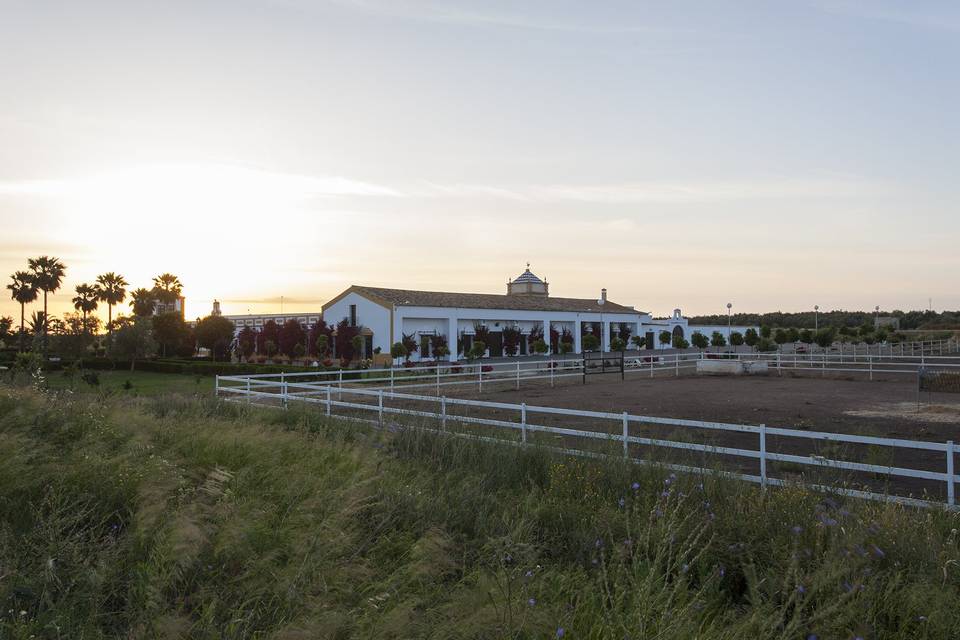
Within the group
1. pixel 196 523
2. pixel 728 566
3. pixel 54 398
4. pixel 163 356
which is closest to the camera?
pixel 196 523

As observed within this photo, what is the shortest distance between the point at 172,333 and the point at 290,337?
16.8 meters

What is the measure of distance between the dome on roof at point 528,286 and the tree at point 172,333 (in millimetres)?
32105

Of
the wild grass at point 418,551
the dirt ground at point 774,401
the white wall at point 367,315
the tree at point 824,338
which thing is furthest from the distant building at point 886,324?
the wild grass at point 418,551

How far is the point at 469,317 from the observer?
51562 mm

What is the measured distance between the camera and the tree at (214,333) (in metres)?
58.5

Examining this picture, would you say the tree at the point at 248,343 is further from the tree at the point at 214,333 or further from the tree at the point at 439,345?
the tree at the point at 439,345

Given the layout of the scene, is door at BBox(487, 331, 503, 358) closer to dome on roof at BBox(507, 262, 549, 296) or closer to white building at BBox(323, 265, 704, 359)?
white building at BBox(323, 265, 704, 359)

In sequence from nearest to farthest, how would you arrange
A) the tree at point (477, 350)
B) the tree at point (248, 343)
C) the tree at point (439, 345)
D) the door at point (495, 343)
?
the tree at point (477, 350) < the tree at point (439, 345) < the door at point (495, 343) < the tree at point (248, 343)

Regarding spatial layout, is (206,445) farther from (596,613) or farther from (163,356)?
(163,356)

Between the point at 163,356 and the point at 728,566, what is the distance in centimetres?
6737

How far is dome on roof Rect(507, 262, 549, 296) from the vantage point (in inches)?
2712

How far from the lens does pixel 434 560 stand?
16.2 ft

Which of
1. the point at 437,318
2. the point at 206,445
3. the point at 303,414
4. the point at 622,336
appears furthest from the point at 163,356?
the point at 206,445

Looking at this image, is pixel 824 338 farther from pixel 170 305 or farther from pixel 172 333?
pixel 170 305
